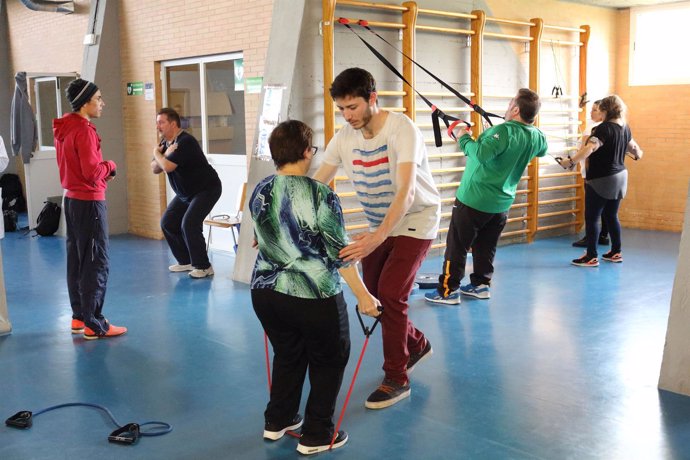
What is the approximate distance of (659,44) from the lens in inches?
347

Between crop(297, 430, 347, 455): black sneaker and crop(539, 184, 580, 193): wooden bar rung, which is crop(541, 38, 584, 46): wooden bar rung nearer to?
crop(539, 184, 580, 193): wooden bar rung

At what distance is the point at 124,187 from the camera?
917cm

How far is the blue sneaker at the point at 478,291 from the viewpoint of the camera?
18.5 ft

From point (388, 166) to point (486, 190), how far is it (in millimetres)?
2052

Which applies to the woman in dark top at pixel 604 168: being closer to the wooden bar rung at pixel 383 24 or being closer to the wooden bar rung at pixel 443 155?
the wooden bar rung at pixel 443 155

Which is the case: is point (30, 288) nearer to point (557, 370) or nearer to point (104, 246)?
point (104, 246)

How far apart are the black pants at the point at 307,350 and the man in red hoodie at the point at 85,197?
196 centimetres

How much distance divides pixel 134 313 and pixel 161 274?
1400 millimetres

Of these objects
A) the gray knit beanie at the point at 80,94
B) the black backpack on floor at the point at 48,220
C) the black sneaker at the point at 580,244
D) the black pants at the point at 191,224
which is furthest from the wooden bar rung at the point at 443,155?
the black backpack on floor at the point at 48,220

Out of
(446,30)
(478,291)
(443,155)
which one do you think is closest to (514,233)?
(443,155)

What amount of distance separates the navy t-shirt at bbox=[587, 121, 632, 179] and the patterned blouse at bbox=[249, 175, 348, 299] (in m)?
4.56

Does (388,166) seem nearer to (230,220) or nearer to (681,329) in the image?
(681,329)

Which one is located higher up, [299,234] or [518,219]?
[299,234]

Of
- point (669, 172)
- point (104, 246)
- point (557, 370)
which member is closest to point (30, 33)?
point (104, 246)
